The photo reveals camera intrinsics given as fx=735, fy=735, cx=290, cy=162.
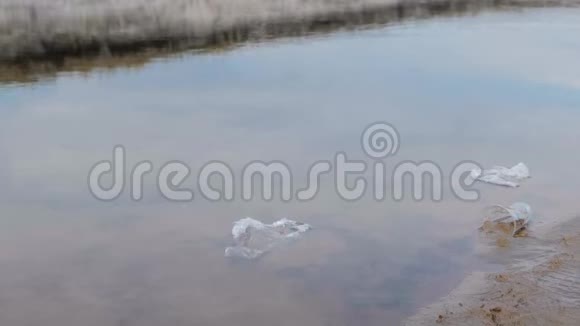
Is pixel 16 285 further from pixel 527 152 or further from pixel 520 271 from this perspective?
pixel 527 152

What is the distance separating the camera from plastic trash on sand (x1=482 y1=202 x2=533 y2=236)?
5.97m

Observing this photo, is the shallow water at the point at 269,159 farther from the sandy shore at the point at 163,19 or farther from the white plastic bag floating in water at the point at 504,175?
the sandy shore at the point at 163,19

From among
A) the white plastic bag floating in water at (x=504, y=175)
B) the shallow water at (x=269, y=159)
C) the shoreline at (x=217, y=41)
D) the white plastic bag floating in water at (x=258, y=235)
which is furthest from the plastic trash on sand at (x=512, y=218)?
Answer: the shoreline at (x=217, y=41)

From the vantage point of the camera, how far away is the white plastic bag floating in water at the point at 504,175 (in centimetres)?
712

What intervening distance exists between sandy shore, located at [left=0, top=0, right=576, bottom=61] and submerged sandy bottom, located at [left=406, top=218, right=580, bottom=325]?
985 cm

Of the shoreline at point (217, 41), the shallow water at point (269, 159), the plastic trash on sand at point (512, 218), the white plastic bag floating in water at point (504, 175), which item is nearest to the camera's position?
the shallow water at point (269, 159)

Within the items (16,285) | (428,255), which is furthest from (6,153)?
(428,255)

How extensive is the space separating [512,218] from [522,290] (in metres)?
1.39

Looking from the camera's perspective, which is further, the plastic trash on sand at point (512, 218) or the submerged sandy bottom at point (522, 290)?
the plastic trash on sand at point (512, 218)

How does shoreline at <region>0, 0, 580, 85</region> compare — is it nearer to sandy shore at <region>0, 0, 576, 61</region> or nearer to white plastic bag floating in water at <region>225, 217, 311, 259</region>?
sandy shore at <region>0, 0, 576, 61</region>

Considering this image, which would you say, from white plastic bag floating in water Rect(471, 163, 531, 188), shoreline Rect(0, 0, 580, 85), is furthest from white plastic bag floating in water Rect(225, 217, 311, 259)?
shoreline Rect(0, 0, 580, 85)

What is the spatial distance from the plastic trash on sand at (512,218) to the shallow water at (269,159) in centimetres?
14

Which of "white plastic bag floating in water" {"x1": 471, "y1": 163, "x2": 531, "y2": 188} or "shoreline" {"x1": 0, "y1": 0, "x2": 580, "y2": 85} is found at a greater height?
"shoreline" {"x1": 0, "y1": 0, "x2": 580, "y2": 85}

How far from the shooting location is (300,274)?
5.34m
